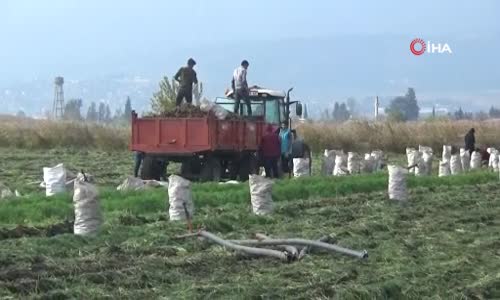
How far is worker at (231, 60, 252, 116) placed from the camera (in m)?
24.0

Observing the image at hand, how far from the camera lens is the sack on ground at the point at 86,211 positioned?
38.9ft

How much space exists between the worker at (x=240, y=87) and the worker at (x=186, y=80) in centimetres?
158

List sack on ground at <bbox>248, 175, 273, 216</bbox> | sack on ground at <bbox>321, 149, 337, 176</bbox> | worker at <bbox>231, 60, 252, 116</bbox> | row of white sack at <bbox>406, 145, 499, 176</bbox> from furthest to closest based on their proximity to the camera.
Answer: row of white sack at <bbox>406, 145, 499, 176</bbox>, sack on ground at <bbox>321, 149, 337, 176</bbox>, worker at <bbox>231, 60, 252, 116</bbox>, sack on ground at <bbox>248, 175, 273, 216</bbox>

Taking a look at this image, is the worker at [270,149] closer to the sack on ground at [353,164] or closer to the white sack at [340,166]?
the white sack at [340,166]

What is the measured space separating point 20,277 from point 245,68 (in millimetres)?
15392

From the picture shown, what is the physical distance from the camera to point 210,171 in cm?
2209

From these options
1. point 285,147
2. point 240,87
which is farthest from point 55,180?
point 285,147

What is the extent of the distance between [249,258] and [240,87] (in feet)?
46.4

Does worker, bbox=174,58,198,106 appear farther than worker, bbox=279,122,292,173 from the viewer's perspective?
No

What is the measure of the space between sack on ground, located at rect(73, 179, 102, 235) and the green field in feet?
0.65

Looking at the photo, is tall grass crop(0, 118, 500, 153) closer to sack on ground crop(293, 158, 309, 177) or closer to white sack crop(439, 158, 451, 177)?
white sack crop(439, 158, 451, 177)

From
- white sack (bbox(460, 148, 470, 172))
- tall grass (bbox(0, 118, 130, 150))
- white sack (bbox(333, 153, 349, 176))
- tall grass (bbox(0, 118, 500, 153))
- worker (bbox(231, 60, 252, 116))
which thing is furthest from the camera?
tall grass (bbox(0, 118, 500, 153))

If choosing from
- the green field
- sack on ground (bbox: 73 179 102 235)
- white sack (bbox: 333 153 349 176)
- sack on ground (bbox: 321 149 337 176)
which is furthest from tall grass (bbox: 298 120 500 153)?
sack on ground (bbox: 73 179 102 235)

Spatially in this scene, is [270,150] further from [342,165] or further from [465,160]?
[465,160]
